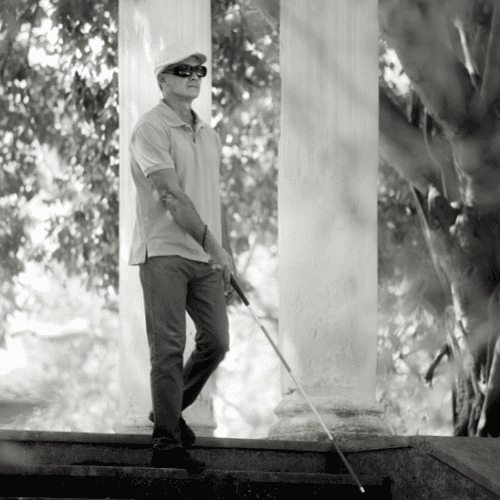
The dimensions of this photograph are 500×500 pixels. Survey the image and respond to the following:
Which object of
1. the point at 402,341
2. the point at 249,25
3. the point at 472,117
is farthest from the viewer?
the point at 402,341

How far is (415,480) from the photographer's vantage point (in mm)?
6648

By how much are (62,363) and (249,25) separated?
1529cm

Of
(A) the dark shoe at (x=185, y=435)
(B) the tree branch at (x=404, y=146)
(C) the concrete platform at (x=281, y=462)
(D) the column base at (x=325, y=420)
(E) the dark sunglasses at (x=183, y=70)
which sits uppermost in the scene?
(E) the dark sunglasses at (x=183, y=70)

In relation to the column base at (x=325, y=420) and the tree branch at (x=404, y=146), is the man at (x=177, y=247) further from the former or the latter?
the tree branch at (x=404, y=146)

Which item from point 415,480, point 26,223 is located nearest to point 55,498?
point 415,480

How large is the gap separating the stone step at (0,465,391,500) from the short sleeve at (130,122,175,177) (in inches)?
57.5

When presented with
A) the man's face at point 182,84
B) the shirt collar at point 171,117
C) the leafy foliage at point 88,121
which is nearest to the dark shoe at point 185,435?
the shirt collar at point 171,117

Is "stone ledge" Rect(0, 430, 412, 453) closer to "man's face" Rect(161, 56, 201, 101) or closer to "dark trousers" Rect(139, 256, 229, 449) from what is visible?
"dark trousers" Rect(139, 256, 229, 449)

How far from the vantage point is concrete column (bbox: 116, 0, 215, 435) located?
8688 millimetres

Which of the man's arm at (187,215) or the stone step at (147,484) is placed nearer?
the stone step at (147,484)

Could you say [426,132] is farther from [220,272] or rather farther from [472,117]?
[220,272]

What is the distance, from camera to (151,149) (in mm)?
6875

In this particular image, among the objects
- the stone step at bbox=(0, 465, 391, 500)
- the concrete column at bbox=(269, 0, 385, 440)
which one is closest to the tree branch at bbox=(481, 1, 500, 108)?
the concrete column at bbox=(269, 0, 385, 440)

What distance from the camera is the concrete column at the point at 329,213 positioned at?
842cm
